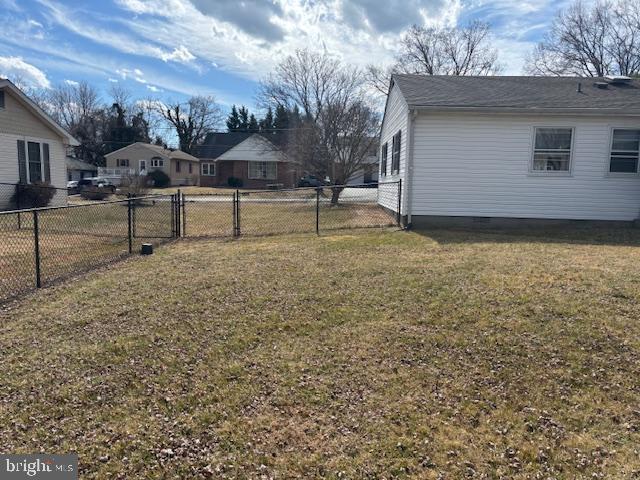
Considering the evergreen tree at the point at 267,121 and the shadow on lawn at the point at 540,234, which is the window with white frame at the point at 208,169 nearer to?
the evergreen tree at the point at 267,121

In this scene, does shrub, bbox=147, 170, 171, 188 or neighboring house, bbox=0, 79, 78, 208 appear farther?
shrub, bbox=147, 170, 171, 188

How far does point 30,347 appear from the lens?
3885mm

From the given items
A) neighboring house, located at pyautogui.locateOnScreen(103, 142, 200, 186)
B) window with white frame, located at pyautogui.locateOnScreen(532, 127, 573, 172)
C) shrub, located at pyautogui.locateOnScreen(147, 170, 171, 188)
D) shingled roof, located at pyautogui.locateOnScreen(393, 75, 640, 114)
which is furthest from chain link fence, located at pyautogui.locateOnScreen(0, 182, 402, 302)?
neighboring house, located at pyautogui.locateOnScreen(103, 142, 200, 186)

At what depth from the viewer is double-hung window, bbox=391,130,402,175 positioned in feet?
42.7

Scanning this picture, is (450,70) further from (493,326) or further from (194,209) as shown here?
(493,326)

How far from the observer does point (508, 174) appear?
36.2 ft

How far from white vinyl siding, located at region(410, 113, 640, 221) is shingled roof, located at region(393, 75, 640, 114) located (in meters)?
0.31

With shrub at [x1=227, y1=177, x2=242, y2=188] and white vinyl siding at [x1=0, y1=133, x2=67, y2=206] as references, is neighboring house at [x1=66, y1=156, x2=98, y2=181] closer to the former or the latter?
shrub at [x1=227, y1=177, x2=242, y2=188]

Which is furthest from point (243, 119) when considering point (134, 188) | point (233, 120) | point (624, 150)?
point (624, 150)

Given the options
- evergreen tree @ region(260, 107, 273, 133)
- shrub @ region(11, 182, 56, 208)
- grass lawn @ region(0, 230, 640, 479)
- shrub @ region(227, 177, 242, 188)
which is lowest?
grass lawn @ region(0, 230, 640, 479)

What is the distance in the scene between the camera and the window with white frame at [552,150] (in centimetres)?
1091

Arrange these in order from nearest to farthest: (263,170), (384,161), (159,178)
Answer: (384,161), (263,170), (159,178)

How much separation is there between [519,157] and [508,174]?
0.48 m

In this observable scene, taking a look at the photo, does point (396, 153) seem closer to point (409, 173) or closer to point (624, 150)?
point (409, 173)
